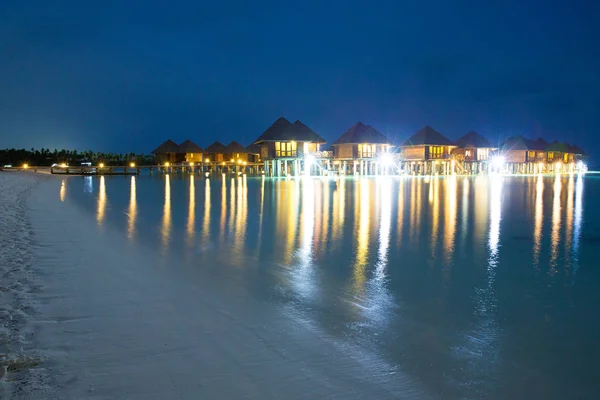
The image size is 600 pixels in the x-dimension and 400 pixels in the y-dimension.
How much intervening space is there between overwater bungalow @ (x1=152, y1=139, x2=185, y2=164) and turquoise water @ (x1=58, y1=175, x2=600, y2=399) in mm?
47761

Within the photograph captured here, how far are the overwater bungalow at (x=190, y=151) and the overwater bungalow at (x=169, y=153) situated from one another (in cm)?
56

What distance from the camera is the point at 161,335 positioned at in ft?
12.0

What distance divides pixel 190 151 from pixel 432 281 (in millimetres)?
55314

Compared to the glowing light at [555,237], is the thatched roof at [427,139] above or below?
above

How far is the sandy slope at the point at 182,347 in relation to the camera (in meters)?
2.82

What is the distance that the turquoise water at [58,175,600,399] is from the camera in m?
3.29

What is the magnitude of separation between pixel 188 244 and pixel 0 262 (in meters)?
2.93

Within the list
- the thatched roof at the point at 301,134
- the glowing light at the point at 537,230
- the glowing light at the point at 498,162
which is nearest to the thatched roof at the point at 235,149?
the thatched roof at the point at 301,134

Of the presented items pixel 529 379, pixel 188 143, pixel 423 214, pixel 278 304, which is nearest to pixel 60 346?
pixel 278 304

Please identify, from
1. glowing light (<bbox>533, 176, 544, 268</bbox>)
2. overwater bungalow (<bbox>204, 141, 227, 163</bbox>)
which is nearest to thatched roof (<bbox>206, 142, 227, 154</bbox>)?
overwater bungalow (<bbox>204, 141, 227, 163</bbox>)

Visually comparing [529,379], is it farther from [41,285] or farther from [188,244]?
[188,244]

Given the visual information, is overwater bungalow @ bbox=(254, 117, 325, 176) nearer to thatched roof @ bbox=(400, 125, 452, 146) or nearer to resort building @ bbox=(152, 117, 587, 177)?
resort building @ bbox=(152, 117, 587, 177)

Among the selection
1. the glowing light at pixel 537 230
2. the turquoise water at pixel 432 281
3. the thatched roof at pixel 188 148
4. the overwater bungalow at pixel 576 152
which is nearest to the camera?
the turquoise water at pixel 432 281

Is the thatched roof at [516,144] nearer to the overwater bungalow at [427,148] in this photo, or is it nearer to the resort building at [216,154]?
the overwater bungalow at [427,148]
